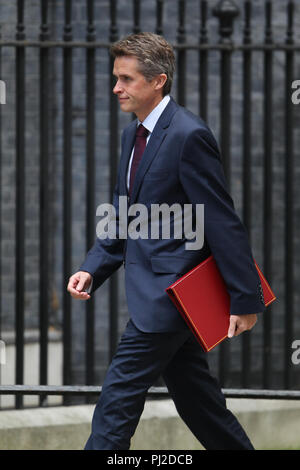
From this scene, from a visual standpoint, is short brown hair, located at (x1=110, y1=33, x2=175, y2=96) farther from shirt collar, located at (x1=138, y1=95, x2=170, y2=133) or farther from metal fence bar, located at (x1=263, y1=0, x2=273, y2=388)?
metal fence bar, located at (x1=263, y1=0, x2=273, y2=388)

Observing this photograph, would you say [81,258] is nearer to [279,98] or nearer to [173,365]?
[279,98]

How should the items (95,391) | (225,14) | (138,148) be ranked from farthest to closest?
(225,14), (95,391), (138,148)

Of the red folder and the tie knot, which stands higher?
the tie knot

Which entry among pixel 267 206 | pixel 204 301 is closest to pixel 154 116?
pixel 204 301

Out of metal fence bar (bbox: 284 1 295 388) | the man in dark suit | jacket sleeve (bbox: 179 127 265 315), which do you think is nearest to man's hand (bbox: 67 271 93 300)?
the man in dark suit

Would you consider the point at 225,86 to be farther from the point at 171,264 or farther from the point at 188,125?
the point at 171,264

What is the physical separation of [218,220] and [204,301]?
0.29 meters

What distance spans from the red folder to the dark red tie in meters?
0.44

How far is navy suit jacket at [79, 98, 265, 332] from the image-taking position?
3688 millimetres

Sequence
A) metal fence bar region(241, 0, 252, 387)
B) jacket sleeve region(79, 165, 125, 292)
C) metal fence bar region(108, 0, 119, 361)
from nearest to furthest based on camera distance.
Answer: jacket sleeve region(79, 165, 125, 292)
metal fence bar region(108, 0, 119, 361)
metal fence bar region(241, 0, 252, 387)

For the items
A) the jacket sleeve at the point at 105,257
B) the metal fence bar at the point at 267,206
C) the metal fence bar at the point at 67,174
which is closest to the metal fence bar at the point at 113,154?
the metal fence bar at the point at 67,174

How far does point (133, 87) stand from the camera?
3793mm

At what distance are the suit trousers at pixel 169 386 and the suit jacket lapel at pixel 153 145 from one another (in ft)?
1.69
